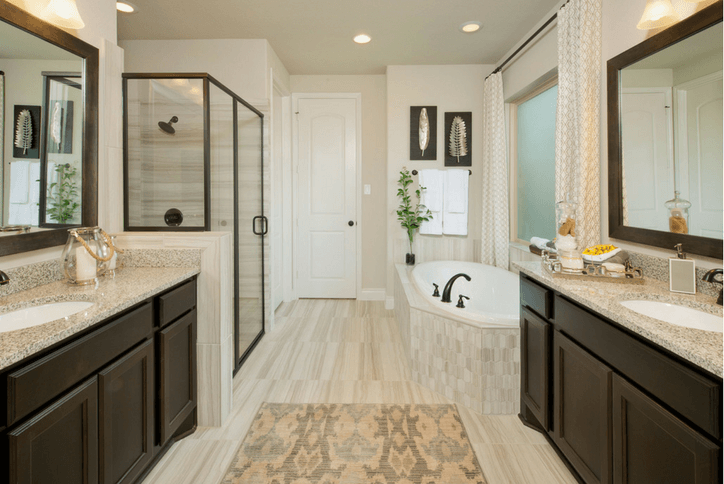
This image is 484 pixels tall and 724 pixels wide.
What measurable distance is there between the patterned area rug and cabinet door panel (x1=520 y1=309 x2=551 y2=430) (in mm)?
371

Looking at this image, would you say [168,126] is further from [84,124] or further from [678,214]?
[678,214]

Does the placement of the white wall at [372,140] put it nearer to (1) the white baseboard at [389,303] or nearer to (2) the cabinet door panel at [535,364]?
(1) the white baseboard at [389,303]

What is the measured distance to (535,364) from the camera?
6.15ft

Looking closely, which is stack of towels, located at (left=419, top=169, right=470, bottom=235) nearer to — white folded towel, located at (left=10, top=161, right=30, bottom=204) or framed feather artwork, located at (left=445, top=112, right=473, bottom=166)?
framed feather artwork, located at (left=445, top=112, right=473, bottom=166)

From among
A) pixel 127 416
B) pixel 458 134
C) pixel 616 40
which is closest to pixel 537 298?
pixel 616 40

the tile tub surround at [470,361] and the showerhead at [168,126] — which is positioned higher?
the showerhead at [168,126]

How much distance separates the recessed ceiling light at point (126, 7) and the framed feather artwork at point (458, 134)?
2.85 meters

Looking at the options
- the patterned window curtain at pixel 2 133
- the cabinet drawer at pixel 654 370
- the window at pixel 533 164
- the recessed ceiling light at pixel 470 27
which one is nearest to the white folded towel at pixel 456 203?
the window at pixel 533 164

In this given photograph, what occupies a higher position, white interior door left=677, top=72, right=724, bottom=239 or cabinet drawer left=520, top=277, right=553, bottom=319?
white interior door left=677, top=72, right=724, bottom=239

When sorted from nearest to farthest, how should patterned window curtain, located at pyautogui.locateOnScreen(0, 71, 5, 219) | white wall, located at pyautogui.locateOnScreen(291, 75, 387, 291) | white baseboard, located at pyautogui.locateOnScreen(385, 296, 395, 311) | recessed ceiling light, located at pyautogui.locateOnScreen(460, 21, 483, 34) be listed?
patterned window curtain, located at pyautogui.locateOnScreen(0, 71, 5, 219) < recessed ceiling light, located at pyautogui.locateOnScreen(460, 21, 483, 34) < white baseboard, located at pyautogui.locateOnScreen(385, 296, 395, 311) < white wall, located at pyautogui.locateOnScreen(291, 75, 387, 291)

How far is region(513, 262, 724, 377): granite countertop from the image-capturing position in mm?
922

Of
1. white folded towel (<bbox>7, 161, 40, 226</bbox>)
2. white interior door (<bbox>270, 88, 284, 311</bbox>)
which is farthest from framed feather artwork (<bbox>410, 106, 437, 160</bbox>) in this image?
white folded towel (<bbox>7, 161, 40, 226</bbox>)

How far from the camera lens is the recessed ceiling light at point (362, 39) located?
331cm

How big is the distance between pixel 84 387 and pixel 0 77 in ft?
3.70
